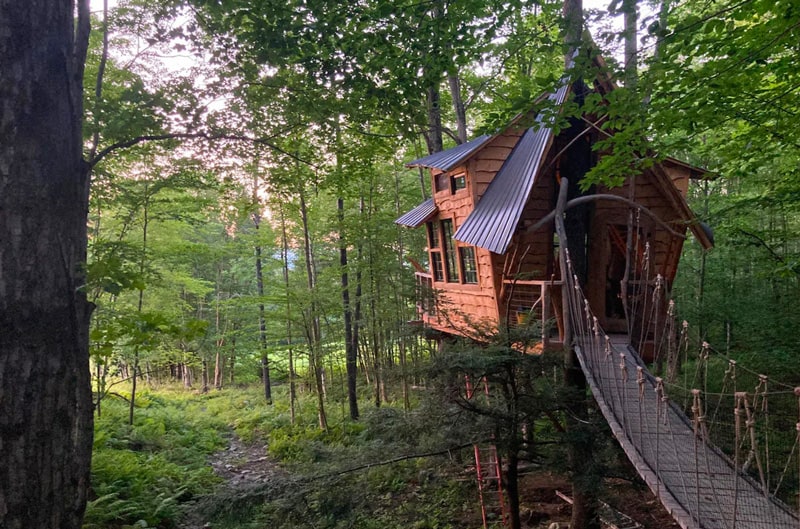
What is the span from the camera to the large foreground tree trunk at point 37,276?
1524 mm

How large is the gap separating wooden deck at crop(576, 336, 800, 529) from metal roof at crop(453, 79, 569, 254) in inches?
62.7

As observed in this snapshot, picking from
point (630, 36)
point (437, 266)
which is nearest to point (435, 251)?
point (437, 266)

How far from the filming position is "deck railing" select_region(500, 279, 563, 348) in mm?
4437

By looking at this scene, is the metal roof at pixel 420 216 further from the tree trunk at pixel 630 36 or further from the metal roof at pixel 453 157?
the tree trunk at pixel 630 36

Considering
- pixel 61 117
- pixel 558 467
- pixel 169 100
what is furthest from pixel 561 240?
pixel 61 117

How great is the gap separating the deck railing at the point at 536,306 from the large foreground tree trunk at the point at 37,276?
11.6ft

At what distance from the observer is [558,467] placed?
4008 mm

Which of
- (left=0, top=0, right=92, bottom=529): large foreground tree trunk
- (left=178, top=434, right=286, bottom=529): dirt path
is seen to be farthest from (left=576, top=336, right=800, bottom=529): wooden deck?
(left=178, top=434, right=286, bottom=529): dirt path

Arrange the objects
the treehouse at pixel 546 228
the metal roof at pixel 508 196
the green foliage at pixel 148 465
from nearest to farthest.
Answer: the metal roof at pixel 508 196, the treehouse at pixel 546 228, the green foliage at pixel 148 465

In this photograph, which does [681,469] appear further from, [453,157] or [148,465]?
[148,465]

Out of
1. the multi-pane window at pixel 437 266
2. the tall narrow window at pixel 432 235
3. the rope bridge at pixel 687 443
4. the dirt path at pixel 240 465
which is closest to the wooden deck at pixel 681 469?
the rope bridge at pixel 687 443

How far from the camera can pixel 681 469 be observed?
3.08 metres

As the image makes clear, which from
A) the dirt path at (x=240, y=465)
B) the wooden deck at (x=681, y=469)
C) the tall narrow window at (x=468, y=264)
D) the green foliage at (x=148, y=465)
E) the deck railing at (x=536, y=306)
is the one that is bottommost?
the dirt path at (x=240, y=465)

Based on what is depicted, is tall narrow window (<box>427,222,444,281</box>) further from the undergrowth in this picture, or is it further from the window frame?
the undergrowth
